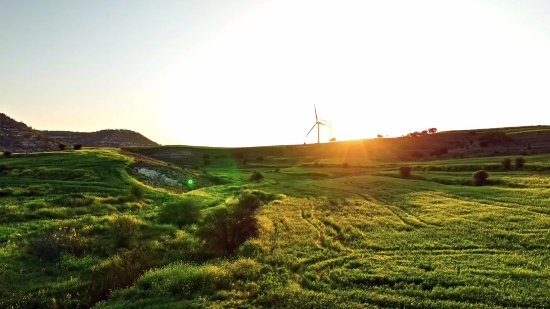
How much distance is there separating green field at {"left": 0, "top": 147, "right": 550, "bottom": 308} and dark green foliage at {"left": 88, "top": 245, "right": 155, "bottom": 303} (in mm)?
91

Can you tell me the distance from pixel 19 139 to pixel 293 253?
118m

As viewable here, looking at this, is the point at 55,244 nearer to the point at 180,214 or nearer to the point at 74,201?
the point at 180,214

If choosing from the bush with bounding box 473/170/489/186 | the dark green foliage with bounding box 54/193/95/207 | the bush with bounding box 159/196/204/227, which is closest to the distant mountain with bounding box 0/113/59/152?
the dark green foliage with bounding box 54/193/95/207

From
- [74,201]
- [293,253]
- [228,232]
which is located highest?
[74,201]

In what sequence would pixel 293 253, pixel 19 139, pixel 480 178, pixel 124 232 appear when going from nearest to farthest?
pixel 293 253 → pixel 124 232 → pixel 480 178 → pixel 19 139

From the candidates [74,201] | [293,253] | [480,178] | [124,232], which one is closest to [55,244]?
[124,232]

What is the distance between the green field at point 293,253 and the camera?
749 inches

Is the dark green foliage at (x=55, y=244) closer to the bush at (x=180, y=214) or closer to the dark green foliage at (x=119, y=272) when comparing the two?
the dark green foliage at (x=119, y=272)

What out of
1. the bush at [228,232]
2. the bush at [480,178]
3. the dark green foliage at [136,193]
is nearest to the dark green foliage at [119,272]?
the bush at [228,232]

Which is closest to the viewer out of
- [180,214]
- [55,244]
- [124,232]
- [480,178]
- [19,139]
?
[55,244]

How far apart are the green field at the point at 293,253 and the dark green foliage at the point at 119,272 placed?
3.6 inches

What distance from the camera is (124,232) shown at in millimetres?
30812

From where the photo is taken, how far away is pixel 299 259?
24.5m

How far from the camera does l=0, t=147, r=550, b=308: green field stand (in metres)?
19.0
